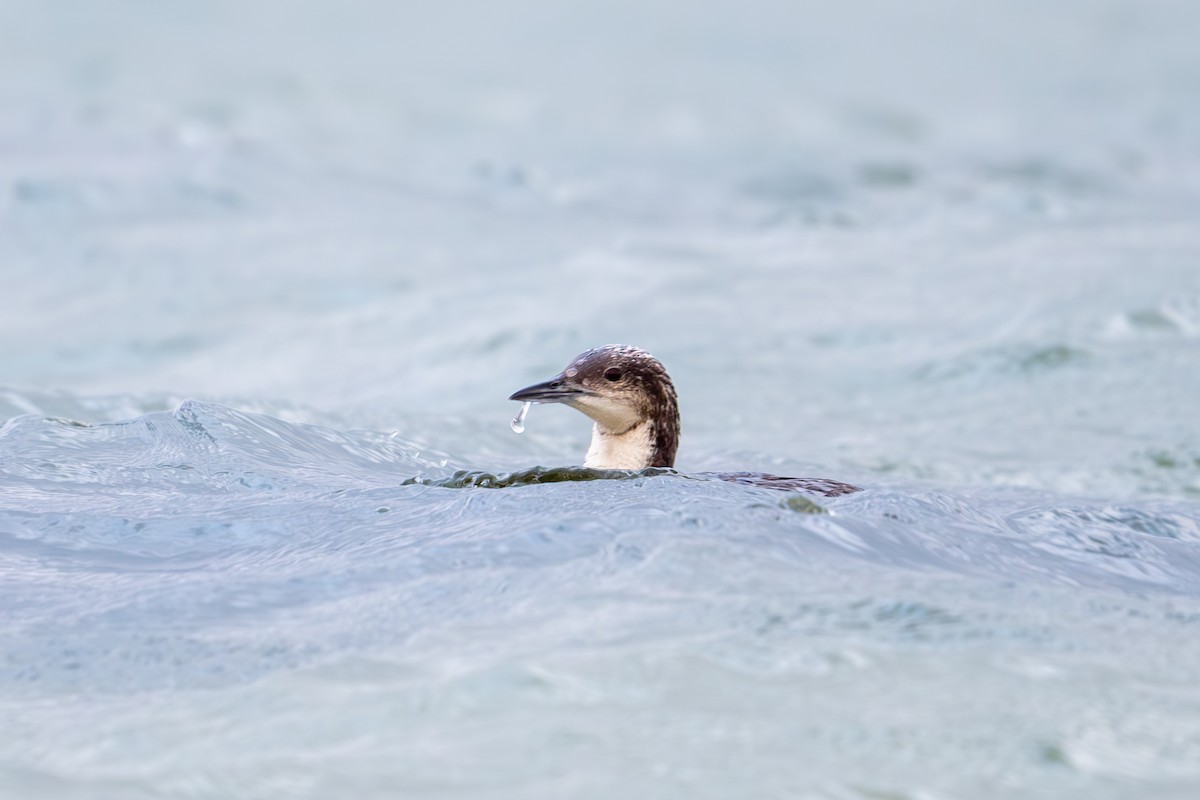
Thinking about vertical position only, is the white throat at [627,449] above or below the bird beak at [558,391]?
below

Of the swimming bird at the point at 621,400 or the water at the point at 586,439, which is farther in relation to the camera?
the swimming bird at the point at 621,400

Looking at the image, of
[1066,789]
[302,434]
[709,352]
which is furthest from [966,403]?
[1066,789]

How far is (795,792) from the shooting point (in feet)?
13.3

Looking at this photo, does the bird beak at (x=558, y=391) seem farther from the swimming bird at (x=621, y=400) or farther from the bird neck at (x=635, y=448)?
the bird neck at (x=635, y=448)

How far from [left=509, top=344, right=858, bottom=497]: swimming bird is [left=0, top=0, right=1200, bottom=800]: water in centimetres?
76

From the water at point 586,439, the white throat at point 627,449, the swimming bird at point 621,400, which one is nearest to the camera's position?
the water at point 586,439

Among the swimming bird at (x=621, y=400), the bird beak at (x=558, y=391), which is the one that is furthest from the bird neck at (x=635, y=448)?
the bird beak at (x=558, y=391)

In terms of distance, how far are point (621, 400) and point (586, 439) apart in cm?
362

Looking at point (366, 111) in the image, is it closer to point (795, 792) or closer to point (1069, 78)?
point (1069, 78)

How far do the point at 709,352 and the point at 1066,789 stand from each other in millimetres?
9197

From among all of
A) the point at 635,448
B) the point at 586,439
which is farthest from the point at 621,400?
the point at 586,439

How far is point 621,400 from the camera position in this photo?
7.89 m

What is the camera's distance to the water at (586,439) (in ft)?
14.5

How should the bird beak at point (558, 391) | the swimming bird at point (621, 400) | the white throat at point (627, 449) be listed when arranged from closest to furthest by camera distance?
the bird beak at point (558, 391)
the swimming bird at point (621, 400)
the white throat at point (627, 449)
